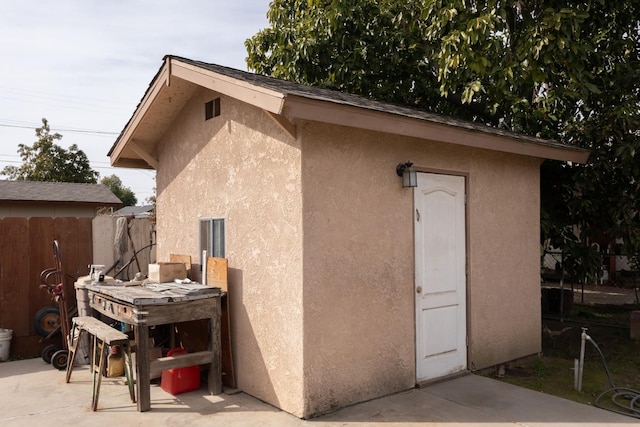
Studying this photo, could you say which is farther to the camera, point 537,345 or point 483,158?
point 537,345

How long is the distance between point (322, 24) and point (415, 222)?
19.2 ft

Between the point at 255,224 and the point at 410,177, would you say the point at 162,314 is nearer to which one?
the point at 255,224

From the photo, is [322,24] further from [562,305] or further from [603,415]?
[603,415]

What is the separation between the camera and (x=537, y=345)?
708 cm

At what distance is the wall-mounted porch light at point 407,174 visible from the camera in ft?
17.5

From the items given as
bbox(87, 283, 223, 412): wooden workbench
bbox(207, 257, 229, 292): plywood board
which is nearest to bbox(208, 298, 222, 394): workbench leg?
bbox(87, 283, 223, 412): wooden workbench

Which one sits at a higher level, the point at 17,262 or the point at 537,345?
the point at 17,262

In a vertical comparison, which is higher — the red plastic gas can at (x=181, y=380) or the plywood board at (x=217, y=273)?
the plywood board at (x=217, y=273)

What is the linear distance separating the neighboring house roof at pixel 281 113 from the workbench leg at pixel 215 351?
83.6 inches

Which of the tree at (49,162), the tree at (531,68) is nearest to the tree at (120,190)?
the tree at (49,162)

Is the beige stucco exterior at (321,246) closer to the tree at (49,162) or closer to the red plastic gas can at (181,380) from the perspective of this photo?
the red plastic gas can at (181,380)

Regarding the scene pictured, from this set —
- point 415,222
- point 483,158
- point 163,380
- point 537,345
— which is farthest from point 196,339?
point 537,345

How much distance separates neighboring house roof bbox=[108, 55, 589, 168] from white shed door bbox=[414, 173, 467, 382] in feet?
2.14

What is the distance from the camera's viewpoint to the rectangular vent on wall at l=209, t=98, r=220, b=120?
5.79m
